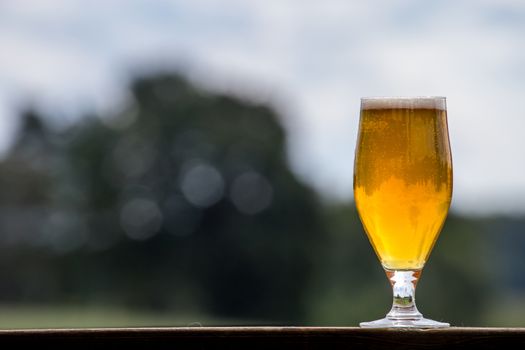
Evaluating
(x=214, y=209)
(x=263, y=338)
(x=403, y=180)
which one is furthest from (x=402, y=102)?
(x=214, y=209)

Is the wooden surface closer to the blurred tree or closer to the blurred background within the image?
the blurred background

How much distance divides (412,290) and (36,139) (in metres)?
37.5

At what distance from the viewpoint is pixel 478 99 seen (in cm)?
4375

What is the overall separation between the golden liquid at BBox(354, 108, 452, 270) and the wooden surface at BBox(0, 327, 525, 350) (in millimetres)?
251

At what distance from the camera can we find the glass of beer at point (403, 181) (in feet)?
4.00

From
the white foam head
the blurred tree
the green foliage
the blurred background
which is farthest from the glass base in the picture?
the blurred tree

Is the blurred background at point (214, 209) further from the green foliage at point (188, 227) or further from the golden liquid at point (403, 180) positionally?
the golden liquid at point (403, 180)

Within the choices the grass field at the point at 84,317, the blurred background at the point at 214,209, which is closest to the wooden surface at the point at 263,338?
the grass field at the point at 84,317

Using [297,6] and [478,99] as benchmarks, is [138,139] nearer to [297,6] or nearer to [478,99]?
[478,99]

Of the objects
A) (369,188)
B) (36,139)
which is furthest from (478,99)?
(369,188)

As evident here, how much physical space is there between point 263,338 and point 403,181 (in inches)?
12.3

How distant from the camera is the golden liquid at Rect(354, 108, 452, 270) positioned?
122 centimetres

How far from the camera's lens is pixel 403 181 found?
3.99ft

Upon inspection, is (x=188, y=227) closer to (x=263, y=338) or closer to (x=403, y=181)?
(x=403, y=181)
